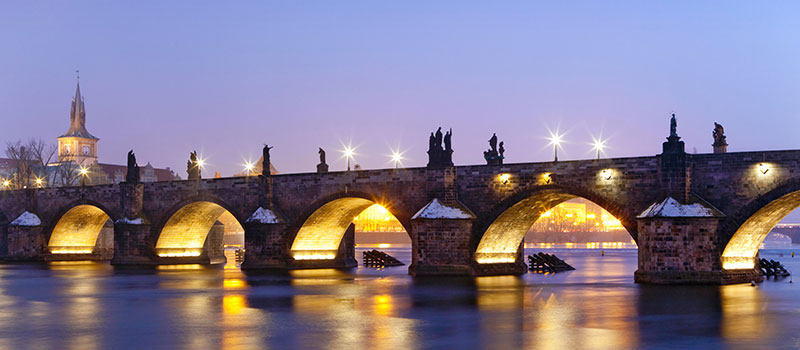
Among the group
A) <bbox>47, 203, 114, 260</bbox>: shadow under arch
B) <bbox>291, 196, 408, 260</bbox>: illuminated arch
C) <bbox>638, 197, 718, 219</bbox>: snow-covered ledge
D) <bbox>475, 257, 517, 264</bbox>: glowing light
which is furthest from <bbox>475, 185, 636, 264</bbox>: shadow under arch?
<bbox>47, 203, 114, 260</bbox>: shadow under arch

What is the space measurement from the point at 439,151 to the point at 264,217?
1219 cm

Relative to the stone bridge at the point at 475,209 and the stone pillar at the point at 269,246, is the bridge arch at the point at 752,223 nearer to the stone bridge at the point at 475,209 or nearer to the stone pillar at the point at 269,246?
the stone bridge at the point at 475,209

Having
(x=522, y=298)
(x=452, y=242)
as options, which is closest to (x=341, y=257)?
(x=452, y=242)

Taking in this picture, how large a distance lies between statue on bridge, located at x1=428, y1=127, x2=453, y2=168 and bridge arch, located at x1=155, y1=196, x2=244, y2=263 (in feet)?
58.0

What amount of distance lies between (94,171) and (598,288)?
487ft

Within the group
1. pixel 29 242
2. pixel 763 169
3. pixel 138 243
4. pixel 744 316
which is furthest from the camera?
pixel 29 242

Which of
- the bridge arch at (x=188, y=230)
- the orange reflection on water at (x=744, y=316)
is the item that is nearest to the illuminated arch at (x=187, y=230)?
the bridge arch at (x=188, y=230)

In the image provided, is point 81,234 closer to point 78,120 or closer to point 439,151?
point 439,151

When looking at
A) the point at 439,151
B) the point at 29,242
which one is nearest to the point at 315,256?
the point at 439,151

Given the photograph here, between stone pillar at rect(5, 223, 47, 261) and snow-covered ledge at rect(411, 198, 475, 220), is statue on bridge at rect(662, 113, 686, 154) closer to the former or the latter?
snow-covered ledge at rect(411, 198, 475, 220)

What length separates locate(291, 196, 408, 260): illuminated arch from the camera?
50.3 meters

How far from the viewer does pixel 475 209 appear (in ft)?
141

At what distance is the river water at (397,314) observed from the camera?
18.9 m

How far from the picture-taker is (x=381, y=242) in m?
152
